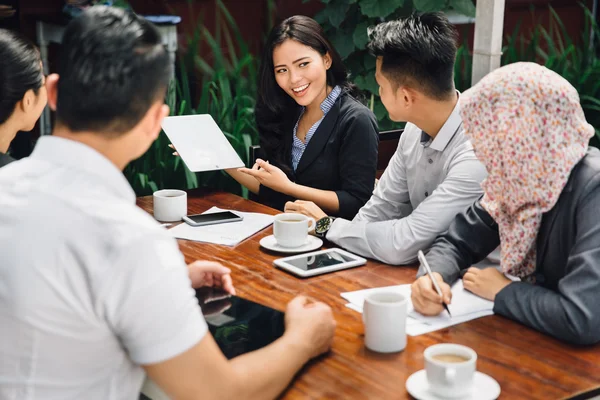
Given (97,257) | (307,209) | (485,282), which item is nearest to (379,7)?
(307,209)

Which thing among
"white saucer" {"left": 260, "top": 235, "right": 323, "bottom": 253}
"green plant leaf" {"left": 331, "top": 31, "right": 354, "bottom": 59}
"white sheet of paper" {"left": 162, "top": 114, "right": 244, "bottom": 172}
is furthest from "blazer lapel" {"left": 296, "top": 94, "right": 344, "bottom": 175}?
"green plant leaf" {"left": 331, "top": 31, "right": 354, "bottom": 59}

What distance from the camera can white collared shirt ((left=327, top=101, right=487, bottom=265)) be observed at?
7.00 ft

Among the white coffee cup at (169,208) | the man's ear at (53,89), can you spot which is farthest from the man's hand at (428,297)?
the white coffee cup at (169,208)

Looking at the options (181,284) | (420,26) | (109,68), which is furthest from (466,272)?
(109,68)

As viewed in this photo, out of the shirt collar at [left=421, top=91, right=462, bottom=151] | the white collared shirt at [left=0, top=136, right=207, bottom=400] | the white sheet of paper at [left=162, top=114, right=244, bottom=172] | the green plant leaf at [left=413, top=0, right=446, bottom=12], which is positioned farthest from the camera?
the green plant leaf at [left=413, top=0, right=446, bottom=12]

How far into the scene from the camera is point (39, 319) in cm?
115

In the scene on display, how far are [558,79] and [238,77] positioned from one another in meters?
2.77

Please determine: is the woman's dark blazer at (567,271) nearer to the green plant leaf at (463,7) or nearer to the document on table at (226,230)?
the document on table at (226,230)

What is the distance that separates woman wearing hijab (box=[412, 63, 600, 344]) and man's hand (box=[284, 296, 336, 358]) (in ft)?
0.88

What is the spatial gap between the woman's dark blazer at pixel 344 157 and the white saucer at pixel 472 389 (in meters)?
1.44

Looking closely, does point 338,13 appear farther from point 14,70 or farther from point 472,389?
point 472,389

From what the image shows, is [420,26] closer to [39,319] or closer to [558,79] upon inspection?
[558,79]

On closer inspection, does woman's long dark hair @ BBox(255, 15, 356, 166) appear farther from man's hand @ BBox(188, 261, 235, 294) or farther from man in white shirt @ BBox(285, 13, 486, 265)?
man's hand @ BBox(188, 261, 235, 294)

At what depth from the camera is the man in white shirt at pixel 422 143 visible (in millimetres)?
2156
